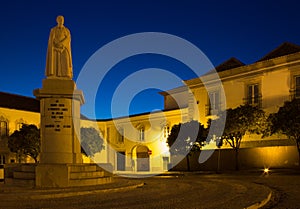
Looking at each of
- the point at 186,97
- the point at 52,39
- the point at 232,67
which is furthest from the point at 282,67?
the point at 52,39

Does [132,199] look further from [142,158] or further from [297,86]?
[142,158]

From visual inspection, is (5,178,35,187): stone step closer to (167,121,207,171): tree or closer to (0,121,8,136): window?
(167,121,207,171): tree

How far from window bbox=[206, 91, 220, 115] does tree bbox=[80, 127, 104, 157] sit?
12.0 m

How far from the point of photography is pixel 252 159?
28.4 metres

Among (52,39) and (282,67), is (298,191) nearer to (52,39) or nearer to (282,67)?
(52,39)

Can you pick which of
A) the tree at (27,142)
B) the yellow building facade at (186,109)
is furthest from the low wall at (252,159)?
the tree at (27,142)

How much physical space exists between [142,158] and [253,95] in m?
14.8

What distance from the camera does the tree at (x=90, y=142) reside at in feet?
123

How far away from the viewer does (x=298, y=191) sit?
1190 cm

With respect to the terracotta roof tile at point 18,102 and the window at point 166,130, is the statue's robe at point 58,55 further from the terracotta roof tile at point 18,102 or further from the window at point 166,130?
the terracotta roof tile at point 18,102

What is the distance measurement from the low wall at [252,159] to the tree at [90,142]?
378 inches

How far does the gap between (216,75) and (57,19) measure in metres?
21.0

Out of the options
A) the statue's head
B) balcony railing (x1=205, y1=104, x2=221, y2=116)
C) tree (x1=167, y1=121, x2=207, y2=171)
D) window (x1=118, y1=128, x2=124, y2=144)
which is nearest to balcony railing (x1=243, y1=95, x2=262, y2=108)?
balcony railing (x1=205, y1=104, x2=221, y2=116)

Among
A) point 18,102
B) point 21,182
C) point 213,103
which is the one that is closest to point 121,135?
point 18,102
